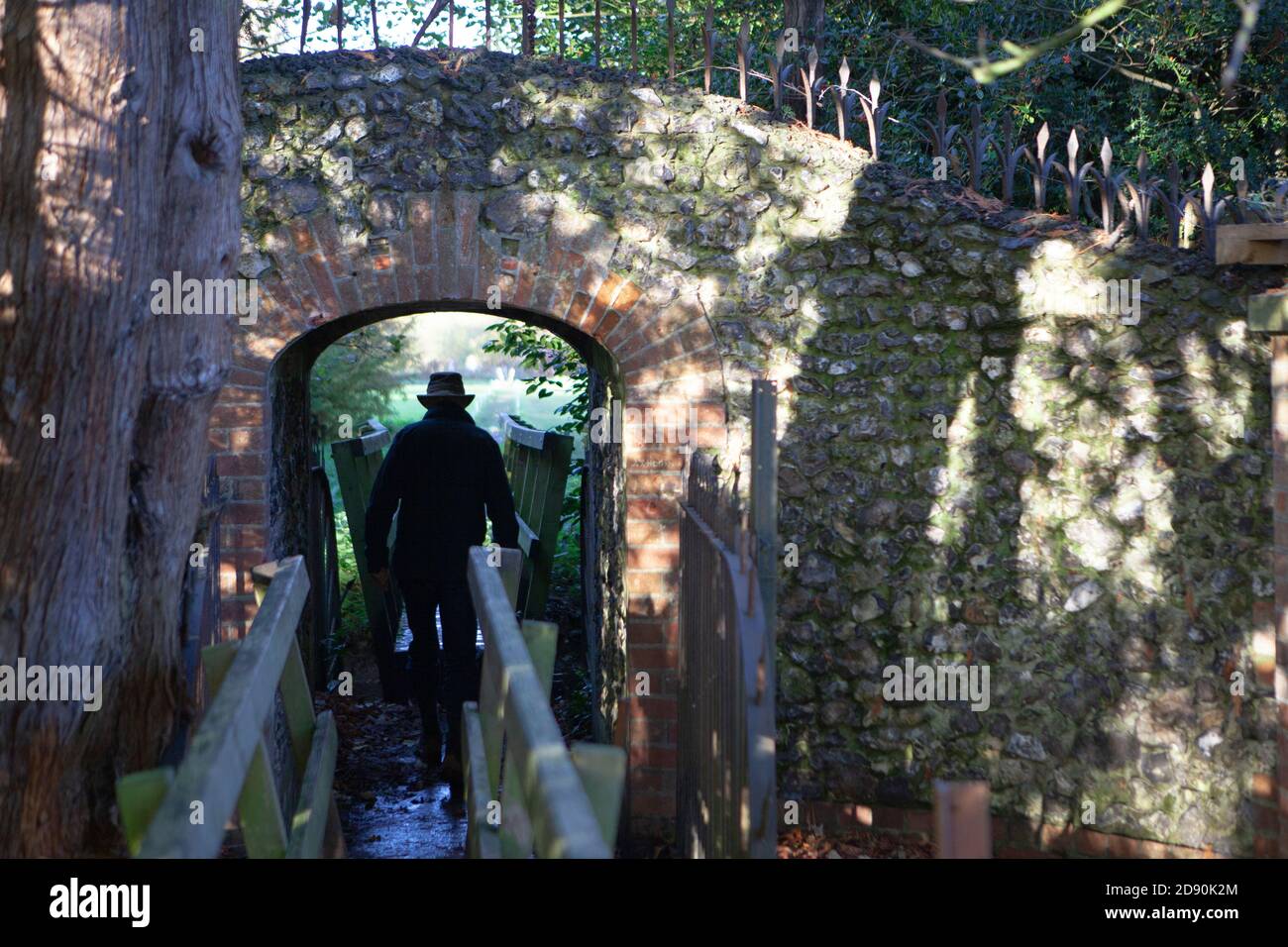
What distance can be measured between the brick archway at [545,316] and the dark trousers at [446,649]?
1128 millimetres

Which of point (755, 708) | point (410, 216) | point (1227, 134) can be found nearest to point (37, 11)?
point (755, 708)

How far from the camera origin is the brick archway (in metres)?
4.86

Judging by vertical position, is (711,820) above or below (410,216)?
below

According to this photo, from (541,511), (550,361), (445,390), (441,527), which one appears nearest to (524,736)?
(441,527)

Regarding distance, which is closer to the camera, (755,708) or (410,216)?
(755,708)

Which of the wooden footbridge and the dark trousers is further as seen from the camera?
the dark trousers

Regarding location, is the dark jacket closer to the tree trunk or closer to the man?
the man

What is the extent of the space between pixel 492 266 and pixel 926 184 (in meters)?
1.80

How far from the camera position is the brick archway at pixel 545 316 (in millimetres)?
4859

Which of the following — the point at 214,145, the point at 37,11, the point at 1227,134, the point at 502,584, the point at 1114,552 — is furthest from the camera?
the point at 1227,134

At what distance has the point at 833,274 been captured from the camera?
195 inches

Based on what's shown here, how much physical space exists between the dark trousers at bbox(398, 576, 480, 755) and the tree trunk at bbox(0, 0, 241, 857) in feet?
9.87

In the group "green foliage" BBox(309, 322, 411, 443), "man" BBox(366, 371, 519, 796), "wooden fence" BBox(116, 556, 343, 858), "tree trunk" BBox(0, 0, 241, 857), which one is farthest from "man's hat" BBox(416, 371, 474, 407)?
"green foliage" BBox(309, 322, 411, 443)

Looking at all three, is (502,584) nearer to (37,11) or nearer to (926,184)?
(37,11)
